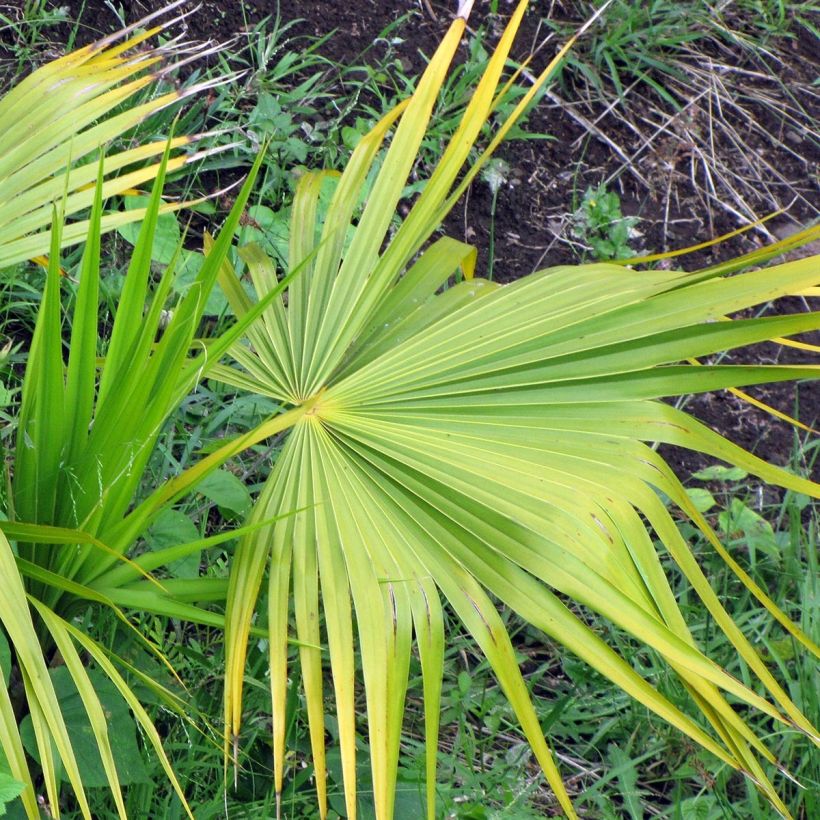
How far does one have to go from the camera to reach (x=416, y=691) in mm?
2045

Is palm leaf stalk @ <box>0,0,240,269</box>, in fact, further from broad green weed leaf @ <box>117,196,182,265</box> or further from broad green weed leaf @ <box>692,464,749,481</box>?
broad green weed leaf @ <box>692,464,749,481</box>

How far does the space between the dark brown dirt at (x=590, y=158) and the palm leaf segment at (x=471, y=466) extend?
4.60 ft

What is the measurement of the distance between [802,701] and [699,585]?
0.91 meters

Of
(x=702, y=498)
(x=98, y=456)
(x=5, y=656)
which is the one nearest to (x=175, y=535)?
(x=5, y=656)

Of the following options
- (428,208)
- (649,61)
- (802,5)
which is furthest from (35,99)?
(802,5)

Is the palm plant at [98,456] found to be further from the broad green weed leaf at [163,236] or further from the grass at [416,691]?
the broad green weed leaf at [163,236]

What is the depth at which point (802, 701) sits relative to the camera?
6.62 feet

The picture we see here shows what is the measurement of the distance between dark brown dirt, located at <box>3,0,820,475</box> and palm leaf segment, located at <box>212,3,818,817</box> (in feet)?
4.60

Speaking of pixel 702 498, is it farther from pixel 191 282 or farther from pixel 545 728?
pixel 191 282

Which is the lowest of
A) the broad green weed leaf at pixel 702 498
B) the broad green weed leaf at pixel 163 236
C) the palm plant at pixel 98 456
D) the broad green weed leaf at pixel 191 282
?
the broad green weed leaf at pixel 702 498

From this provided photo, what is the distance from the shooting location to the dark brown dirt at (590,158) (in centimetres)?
299

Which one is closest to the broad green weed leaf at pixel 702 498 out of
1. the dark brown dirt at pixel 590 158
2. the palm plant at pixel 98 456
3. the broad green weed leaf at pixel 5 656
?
the dark brown dirt at pixel 590 158

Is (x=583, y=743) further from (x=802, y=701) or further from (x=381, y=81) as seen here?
(x=381, y=81)

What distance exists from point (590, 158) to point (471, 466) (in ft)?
7.35
